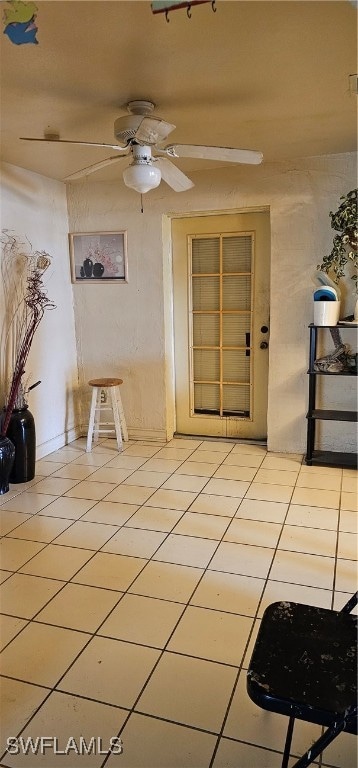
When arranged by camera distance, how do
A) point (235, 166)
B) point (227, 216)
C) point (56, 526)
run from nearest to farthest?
1. point (56, 526)
2. point (235, 166)
3. point (227, 216)

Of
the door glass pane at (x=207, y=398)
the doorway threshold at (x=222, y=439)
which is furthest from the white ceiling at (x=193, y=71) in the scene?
the doorway threshold at (x=222, y=439)

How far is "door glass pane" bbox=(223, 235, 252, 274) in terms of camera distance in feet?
13.5

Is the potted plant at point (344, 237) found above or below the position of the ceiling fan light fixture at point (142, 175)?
below

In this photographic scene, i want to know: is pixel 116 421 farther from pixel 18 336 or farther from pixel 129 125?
pixel 129 125

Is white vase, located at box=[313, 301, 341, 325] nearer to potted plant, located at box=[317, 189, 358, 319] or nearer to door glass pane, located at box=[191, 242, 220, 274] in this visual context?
potted plant, located at box=[317, 189, 358, 319]

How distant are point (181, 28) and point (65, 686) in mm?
2422

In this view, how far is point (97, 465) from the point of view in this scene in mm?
3908

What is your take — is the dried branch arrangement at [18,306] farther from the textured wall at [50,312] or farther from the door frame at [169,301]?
the door frame at [169,301]

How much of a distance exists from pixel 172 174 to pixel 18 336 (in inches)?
72.4

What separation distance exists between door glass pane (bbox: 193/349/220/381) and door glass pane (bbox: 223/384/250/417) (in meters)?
0.16

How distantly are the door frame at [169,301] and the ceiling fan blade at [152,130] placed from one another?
5.39 feet

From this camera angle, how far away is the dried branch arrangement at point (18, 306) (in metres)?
3.60

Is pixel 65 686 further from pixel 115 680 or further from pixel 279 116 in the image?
pixel 279 116

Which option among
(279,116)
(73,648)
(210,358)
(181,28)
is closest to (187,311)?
(210,358)
